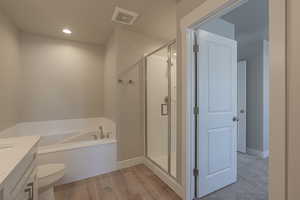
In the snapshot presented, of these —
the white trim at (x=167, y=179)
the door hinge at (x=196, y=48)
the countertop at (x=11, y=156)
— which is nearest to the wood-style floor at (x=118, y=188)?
the white trim at (x=167, y=179)

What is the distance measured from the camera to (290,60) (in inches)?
33.5

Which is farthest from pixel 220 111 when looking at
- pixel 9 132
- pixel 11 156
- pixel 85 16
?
pixel 9 132

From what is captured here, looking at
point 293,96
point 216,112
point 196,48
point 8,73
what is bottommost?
point 216,112

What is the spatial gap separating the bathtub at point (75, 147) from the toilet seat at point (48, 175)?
47cm

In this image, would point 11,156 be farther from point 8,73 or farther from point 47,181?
point 8,73

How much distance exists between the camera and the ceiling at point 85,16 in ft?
6.18

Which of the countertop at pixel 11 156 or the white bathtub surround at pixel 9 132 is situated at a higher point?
the countertop at pixel 11 156

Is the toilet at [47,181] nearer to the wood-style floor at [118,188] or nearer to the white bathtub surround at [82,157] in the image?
the wood-style floor at [118,188]

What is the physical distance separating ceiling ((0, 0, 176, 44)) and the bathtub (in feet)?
5.85

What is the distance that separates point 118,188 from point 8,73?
7.93 feet

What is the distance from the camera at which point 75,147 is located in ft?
7.09

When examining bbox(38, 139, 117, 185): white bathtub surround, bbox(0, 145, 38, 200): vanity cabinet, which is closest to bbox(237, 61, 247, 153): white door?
bbox(38, 139, 117, 185): white bathtub surround

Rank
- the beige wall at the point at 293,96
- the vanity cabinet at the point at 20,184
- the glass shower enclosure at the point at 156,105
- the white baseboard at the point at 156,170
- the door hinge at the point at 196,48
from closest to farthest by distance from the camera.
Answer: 1. the vanity cabinet at the point at 20,184
2. the beige wall at the point at 293,96
3. the door hinge at the point at 196,48
4. the white baseboard at the point at 156,170
5. the glass shower enclosure at the point at 156,105

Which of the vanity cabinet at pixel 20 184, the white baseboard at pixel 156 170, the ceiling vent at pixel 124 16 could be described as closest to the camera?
the vanity cabinet at pixel 20 184
